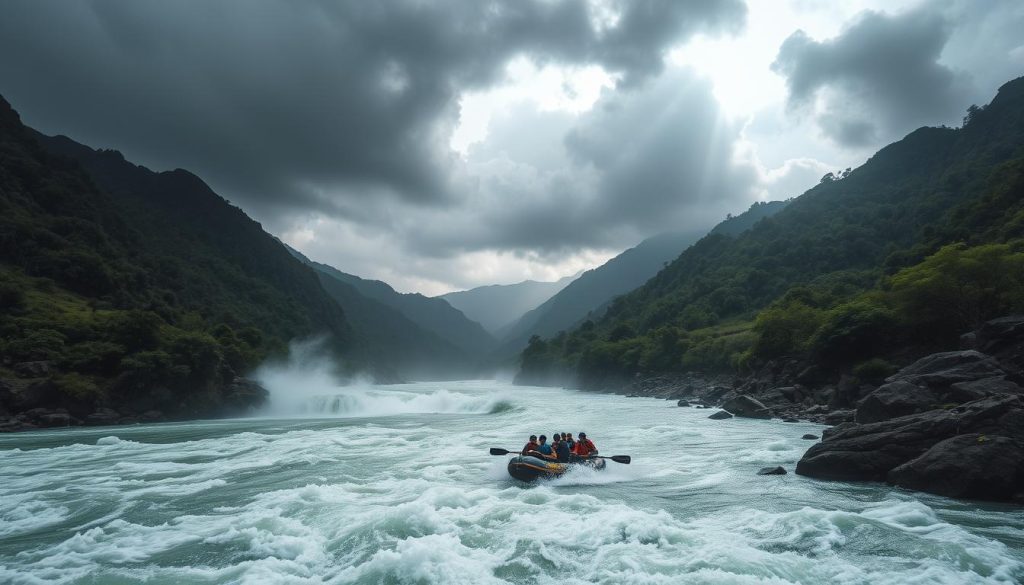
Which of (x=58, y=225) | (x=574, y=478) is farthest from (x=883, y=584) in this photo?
(x=58, y=225)

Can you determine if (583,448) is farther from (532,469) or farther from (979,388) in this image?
(979,388)

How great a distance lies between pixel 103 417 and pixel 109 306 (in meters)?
27.5

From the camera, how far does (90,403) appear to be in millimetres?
A: 43281

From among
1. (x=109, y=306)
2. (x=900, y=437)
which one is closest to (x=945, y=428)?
(x=900, y=437)

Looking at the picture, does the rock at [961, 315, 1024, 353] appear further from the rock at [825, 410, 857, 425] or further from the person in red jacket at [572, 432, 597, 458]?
the person in red jacket at [572, 432, 597, 458]

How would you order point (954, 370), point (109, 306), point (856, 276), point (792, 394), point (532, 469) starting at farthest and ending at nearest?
point (856, 276)
point (109, 306)
point (792, 394)
point (954, 370)
point (532, 469)

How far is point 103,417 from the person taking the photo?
4319cm

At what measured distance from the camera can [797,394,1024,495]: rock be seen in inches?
605

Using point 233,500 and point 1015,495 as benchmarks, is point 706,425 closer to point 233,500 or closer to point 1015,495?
point 1015,495

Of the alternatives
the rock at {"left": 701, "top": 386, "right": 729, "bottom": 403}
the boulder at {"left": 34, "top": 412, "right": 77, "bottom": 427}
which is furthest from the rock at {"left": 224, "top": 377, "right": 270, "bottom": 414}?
the rock at {"left": 701, "top": 386, "right": 729, "bottom": 403}

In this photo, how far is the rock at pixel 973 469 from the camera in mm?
14266

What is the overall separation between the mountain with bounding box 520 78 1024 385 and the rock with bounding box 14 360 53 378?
65.0 m

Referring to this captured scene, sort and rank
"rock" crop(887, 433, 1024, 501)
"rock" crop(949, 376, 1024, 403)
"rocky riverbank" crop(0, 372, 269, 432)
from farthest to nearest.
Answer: "rocky riverbank" crop(0, 372, 269, 432) < "rock" crop(949, 376, 1024, 403) < "rock" crop(887, 433, 1024, 501)

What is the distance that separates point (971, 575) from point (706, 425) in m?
25.8
